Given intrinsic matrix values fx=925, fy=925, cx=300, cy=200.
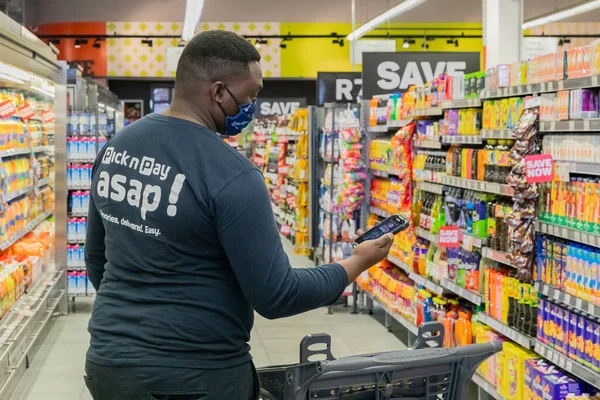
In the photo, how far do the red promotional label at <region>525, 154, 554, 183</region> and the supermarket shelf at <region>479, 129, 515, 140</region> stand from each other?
0.52 m

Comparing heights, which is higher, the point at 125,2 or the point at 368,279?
the point at 125,2

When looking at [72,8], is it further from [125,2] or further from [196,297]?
[196,297]

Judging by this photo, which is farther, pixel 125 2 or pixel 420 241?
pixel 125 2

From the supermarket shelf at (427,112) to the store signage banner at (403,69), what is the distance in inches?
98.4

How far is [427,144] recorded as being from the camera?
6.83m

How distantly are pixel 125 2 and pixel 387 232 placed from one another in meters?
23.2

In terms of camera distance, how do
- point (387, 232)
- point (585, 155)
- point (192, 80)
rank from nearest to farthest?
point (192, 80) → point (387, 232) → point (585, 155)

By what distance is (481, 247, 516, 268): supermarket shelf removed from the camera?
5160 millimetres

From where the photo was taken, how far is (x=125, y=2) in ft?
80.4

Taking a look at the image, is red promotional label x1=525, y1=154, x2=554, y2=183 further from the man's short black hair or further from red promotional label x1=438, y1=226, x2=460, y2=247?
the man's short black hair

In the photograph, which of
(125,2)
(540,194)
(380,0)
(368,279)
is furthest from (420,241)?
(125,2)

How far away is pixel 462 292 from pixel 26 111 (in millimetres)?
3558

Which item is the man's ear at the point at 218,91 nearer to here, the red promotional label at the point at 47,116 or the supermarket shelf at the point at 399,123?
the supermarket shelf at the point at 399,123

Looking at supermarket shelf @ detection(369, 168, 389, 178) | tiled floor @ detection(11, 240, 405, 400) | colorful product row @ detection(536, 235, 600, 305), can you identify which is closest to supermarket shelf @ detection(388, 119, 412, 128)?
supermarket shelf @ detection(369, 168, 389, 178)
